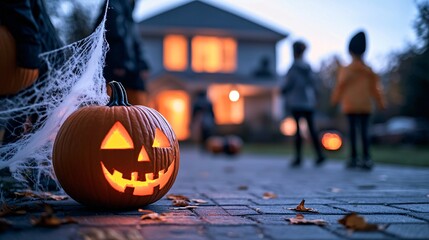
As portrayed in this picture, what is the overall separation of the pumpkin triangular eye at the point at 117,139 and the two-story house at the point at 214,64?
2039 centimetres

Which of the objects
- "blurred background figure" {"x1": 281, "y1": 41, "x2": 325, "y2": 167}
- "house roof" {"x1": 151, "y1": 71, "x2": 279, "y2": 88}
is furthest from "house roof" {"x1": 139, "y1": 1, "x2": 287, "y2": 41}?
"blurred background figure" {"x1": 281, "y1": 41, "x2": 325, "y2": 167}

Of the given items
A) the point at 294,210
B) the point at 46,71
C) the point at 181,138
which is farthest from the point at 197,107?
the point at 294,210

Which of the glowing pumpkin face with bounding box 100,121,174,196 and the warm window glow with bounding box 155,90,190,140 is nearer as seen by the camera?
the glowing pumpkin face with bounding box 100,121,174,196

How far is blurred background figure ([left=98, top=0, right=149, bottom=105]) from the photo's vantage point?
16.1 ft

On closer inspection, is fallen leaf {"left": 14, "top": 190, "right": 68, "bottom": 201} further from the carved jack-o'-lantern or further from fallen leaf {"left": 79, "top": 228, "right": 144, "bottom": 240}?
fallen leaf {"left": 79, "top": 228, "right": 144, "bottom": 240}

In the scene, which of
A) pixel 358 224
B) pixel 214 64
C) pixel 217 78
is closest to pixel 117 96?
pixel 358 224

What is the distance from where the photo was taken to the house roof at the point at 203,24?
24923mm

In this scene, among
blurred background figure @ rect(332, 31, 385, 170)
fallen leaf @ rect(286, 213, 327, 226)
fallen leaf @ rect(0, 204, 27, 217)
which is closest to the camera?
fallen leaf @ rect(286, 213, 327, 226)

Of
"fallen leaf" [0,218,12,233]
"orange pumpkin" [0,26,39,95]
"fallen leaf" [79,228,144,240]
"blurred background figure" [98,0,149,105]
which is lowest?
"fallen leaf" [79,228,144,240]

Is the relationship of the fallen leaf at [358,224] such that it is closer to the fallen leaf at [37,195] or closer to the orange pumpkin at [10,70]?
the fallen leaf at [37,195]

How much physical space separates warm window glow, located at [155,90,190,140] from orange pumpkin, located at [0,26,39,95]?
68.2 ft

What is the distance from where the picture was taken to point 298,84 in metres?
8.29

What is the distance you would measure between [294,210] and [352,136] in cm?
478

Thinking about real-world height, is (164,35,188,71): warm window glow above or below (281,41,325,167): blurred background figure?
above
